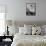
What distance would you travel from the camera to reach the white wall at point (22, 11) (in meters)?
4.68

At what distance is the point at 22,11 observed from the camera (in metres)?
4.71

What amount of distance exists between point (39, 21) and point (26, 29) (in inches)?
29.7

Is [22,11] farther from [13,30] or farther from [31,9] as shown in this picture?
[13,30]

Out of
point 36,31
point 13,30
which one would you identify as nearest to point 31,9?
point 36,31

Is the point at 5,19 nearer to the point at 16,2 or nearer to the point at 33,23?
the point at 16,2

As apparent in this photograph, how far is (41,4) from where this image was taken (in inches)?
185

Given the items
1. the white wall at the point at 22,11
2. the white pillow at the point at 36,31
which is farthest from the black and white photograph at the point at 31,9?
the white pillow at the point at 36,31

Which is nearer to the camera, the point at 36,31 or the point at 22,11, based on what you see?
the point at 36,31

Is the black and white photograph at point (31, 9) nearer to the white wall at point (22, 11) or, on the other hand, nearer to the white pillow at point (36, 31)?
the white wall at point (22, 11)

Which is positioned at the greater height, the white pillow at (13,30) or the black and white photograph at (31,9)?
the black and white photograph at (31,9)

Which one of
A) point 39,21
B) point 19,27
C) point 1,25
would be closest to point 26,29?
point 19,27

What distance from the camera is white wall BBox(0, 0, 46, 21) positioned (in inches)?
184

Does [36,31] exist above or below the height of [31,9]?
below

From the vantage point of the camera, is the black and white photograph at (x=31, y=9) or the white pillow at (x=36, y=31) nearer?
the white pillow at (x=36, y=31)
